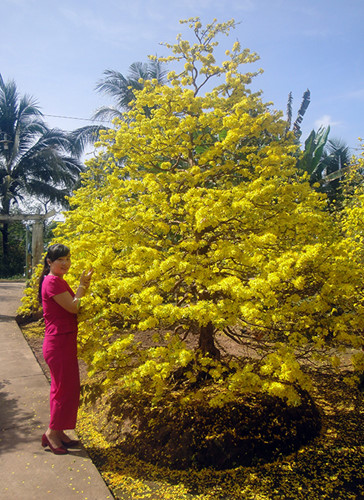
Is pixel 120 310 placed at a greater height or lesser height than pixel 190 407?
greater

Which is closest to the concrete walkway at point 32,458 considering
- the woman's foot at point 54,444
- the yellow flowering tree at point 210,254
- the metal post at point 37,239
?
the woman's foot at point 54,444

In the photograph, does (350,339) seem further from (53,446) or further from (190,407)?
(53,446)

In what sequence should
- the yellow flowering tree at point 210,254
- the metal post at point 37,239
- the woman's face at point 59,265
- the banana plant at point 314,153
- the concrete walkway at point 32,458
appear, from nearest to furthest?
1. the concrete walkway at point 32,458
2. the yellow flowering tree at point 210,254
3. the woman's face at point 59,265
4. the metal post at point 37,239
5. the banana plant at point 314,153

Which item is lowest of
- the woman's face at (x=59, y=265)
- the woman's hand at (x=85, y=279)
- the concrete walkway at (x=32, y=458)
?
the concrete walkway at (x=32, y=458)

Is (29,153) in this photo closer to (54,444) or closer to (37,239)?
(37,239)

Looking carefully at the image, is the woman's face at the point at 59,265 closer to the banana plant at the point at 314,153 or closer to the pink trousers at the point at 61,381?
the pink trousers at the point at 61,381

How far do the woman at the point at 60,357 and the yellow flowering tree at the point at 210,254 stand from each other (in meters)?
0.18

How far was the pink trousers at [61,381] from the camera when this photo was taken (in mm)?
2762

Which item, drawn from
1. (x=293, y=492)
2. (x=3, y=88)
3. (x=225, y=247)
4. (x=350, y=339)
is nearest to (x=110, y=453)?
(x=293, y=492)

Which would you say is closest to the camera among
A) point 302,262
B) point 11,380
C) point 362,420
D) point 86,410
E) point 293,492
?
point 293,492

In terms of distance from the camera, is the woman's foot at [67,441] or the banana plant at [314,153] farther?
the banana plant at [314,153]

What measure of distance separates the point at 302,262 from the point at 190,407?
1531 mm

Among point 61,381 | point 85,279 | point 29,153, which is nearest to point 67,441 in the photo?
point 61,381

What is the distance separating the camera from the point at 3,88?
18.2m
